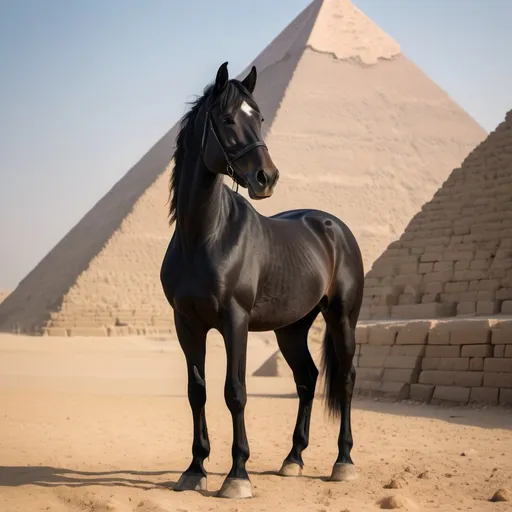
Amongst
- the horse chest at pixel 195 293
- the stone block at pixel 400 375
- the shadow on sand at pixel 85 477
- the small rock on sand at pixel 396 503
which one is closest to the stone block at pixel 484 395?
the stone block at pixel 400 375

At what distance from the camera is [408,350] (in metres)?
11.5

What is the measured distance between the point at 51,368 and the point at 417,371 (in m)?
14.3

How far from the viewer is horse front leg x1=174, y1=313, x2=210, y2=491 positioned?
508 centimetres

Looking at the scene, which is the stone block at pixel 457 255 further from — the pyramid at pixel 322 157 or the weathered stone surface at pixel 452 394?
the pyramid at pixel 322 157

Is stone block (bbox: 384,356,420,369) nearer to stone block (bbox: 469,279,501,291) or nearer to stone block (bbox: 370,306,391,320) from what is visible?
stone block (bbox: 469,279,501,291)

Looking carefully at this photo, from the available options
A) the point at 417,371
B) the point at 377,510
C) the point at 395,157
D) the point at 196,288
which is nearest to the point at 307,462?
the point at 377,510

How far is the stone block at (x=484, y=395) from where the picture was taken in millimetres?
10094

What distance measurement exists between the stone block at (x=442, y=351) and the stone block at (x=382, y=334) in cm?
78

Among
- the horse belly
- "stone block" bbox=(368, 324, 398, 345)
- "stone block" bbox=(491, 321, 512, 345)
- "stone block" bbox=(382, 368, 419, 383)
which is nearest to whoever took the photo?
the horse belly

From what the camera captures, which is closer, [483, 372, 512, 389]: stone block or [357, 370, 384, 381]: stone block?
[483, 372, 512, 389]: stone block

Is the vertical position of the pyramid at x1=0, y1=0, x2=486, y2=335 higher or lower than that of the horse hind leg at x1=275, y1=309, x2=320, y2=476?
higher

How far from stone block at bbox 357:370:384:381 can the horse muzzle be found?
7.48m

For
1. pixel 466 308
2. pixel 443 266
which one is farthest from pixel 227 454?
pixel 443 266

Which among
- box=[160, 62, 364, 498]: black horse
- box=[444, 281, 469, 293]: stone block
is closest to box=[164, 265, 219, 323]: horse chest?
box=[160, 62, 364, 498]: black horse
